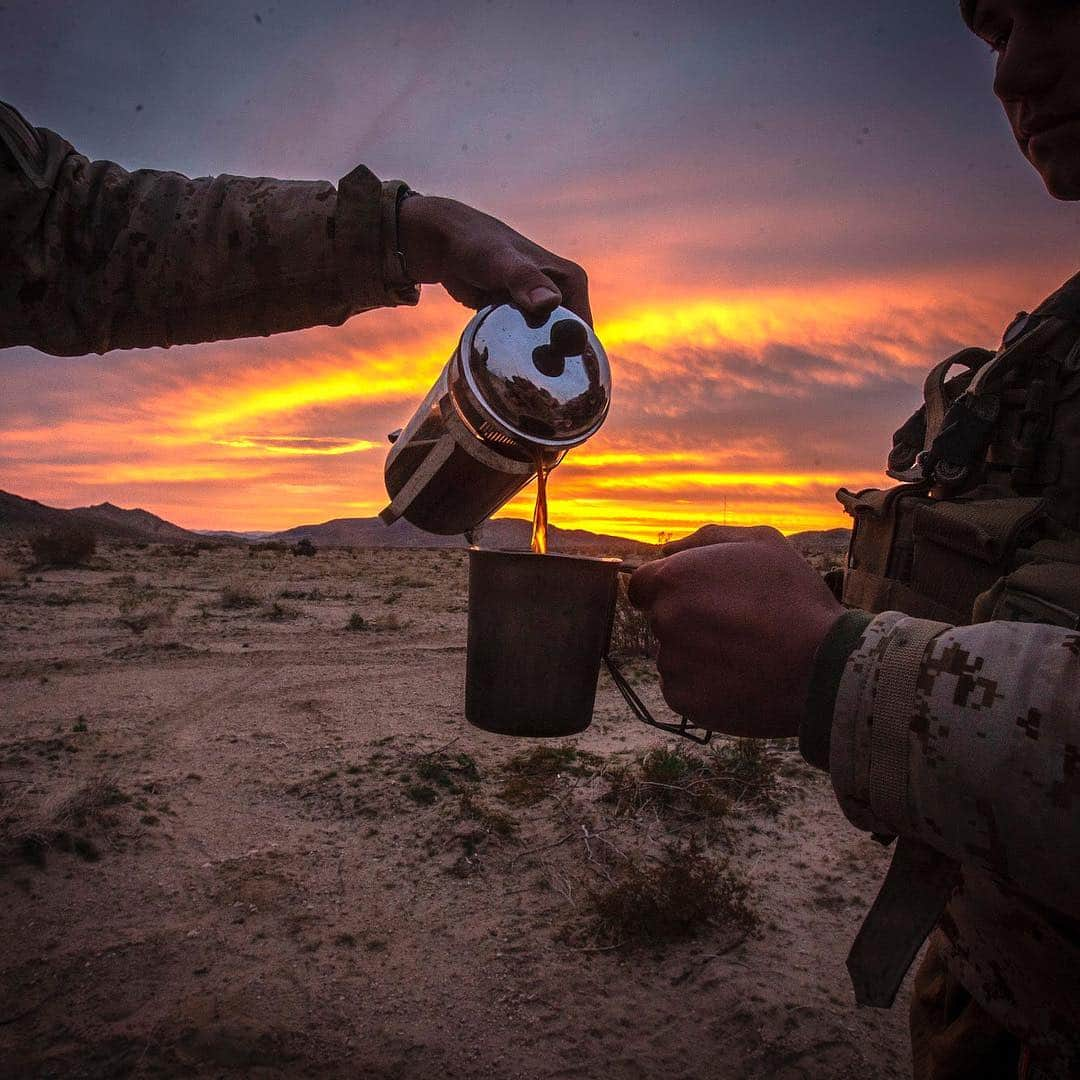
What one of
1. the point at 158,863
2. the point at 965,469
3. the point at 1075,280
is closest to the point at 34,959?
the point at 158,863

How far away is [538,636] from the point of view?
159 cm

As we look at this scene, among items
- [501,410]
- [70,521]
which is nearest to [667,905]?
[501,410]

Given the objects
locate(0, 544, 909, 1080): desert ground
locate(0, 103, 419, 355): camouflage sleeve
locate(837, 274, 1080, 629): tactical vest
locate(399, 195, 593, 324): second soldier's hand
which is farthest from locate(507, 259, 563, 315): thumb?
locate(0, 544, 909, 1080): desert ground

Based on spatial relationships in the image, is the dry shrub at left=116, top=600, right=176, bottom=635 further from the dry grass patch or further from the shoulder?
the shoulder

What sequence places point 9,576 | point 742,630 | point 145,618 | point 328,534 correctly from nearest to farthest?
point 742,630, point 145,618, point 9,576, point 328,534

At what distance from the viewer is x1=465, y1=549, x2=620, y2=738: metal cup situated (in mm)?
1563

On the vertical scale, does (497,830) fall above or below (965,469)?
below

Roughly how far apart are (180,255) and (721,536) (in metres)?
1.64

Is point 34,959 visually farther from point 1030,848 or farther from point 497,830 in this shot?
point 1030,848

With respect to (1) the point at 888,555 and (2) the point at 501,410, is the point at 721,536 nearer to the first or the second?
(2) the point at 501,410

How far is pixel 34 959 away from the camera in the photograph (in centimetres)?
217

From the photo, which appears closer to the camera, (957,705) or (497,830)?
(957,705)

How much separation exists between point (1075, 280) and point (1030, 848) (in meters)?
1.64

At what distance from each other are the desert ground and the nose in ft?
7.35
